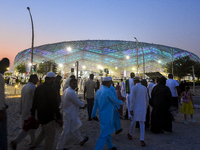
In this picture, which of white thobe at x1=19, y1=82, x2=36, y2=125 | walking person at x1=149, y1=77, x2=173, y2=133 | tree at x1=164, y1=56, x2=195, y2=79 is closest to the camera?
white thobe at x1=19, y1=82, x2=36, y2=125

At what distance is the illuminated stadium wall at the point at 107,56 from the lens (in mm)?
74125

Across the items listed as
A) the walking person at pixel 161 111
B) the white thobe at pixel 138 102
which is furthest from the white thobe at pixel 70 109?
the walking person at pixel 161 111

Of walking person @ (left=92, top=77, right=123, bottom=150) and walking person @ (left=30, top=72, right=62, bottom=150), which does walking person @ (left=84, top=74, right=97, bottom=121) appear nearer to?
walking person @ (left=92, top=77, right=123, bottom=150)

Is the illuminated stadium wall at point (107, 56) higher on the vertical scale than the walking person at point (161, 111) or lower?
higher

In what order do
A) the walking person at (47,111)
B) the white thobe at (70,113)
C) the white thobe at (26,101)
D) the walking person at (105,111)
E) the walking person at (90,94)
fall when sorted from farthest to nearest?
1. the walking person at (90,94)
2. the white thobe at (26,101)
3. the white thobe at (70,113)
4. the walking person at (105,111)
5. the walking person at (47,111)

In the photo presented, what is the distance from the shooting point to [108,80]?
397 centimetres

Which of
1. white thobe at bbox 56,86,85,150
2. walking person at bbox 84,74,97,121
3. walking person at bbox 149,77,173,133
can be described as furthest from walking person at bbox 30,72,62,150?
walking person at bbox 84,74,97,121

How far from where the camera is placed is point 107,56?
7644cm

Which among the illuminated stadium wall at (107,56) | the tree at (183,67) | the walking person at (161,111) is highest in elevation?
the illuminated stadium wall at (107,56)

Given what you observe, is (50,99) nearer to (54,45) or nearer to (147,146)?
(147,146)

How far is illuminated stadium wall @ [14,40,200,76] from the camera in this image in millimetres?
74125

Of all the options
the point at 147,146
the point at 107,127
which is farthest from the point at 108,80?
the point at 147,146

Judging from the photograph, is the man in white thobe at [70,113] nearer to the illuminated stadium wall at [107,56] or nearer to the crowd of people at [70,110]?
the crowd of people at [70,110]

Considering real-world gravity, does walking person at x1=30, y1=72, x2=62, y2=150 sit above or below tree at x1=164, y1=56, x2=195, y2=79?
below
